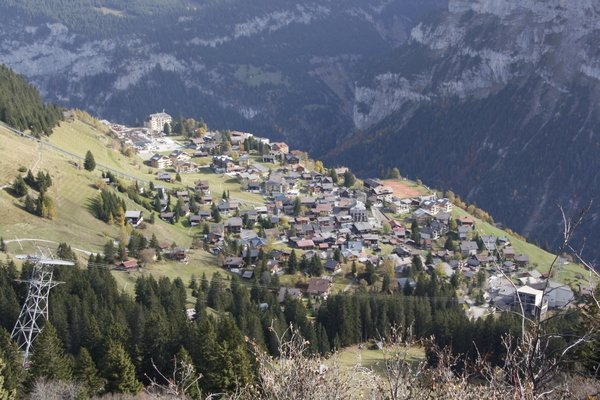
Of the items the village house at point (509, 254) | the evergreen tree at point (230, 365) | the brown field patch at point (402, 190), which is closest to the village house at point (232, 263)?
the evergreen tree at point (230, 365)

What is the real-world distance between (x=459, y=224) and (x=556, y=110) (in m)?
86.3

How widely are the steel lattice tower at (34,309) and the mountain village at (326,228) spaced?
1515 centimetres

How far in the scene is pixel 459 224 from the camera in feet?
259

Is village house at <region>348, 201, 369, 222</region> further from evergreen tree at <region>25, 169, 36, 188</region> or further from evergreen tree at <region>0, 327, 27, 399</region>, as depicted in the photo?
evergreen tree at <region>0, 327, 27, 399</region>

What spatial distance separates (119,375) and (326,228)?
4769 centimetres

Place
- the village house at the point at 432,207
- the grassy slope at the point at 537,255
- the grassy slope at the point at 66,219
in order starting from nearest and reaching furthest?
1. the grassy slope at the point at 66,219
2. the grassy slope at the point at 537,255
3. the village house at the point at 432,207

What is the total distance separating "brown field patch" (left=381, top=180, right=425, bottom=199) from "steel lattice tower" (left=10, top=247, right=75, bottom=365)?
64.7 m

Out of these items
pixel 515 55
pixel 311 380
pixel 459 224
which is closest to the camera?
pixel 311 380

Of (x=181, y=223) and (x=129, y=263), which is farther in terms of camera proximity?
(x=181, y=223)

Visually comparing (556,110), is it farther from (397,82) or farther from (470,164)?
(397,82)

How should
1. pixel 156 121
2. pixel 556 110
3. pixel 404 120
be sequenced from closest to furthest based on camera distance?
pixel 156 121
pixel 556 110
pixel 404 120

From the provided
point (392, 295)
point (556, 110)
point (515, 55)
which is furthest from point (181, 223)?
point (515, 55)

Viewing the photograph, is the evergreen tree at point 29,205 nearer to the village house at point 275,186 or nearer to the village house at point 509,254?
the village house at point 275,186

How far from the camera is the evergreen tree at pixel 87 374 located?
26.8 m
